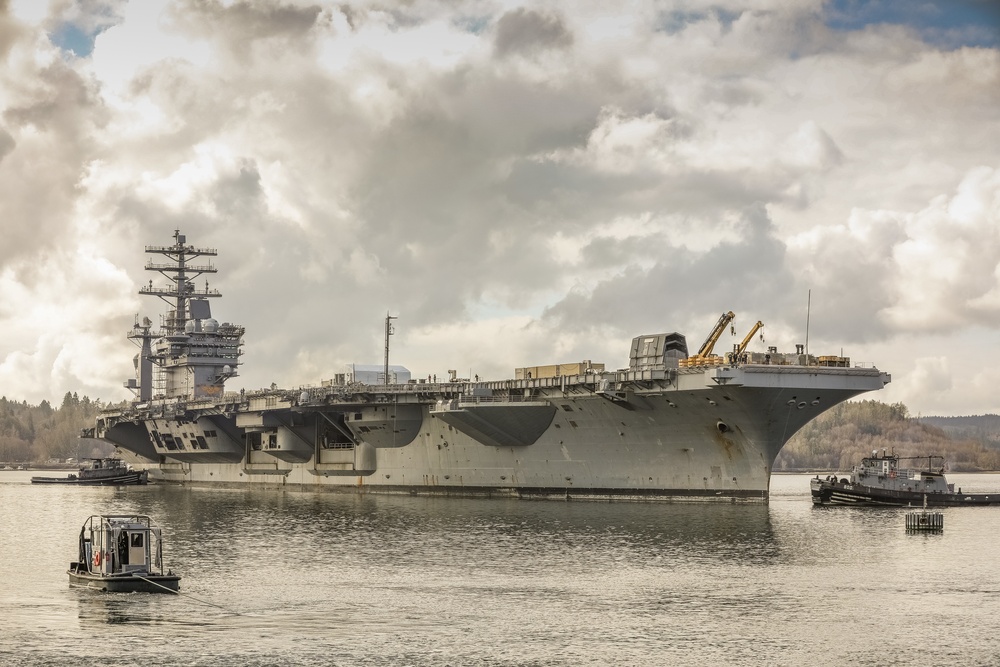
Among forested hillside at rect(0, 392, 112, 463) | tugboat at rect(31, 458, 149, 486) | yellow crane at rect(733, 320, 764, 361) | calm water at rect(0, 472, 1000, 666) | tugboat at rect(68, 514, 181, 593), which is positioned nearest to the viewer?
calm water at rect(0, 472, 1000, 666)

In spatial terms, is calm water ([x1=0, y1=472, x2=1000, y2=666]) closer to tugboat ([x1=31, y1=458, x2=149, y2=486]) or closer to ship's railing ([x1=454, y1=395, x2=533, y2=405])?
ship's railing ([x1=454, y1=395, x2=533, y2=405])

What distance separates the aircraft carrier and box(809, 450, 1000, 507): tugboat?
9.27 meters

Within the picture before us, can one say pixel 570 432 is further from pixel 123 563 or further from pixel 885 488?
pixel 123 563

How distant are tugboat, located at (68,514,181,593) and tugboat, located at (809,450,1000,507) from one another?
Result: 34487 mm

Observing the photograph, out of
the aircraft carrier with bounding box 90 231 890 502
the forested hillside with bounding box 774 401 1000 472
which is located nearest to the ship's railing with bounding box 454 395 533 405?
the aircraft carrier with bounding box 90 231 890 502

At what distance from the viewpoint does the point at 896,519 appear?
4591cm

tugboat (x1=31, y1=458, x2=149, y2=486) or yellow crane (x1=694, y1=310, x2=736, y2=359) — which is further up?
yellow crane (x1=694, y1=310, x2=736, y2=359)

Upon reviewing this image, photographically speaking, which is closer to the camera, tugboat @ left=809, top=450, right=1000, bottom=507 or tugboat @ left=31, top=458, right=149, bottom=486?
tugboat @ left=809, top=450, right=1000, bottom=507

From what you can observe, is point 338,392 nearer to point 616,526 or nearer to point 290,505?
point 290,505

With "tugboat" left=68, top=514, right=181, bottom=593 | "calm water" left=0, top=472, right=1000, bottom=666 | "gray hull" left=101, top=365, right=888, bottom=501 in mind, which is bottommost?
"calm water" left=0, top=472, right=1000, bottom=666

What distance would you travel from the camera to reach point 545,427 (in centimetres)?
4844

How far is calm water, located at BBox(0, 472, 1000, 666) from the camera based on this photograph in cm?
2056

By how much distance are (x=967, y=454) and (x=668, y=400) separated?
168 m

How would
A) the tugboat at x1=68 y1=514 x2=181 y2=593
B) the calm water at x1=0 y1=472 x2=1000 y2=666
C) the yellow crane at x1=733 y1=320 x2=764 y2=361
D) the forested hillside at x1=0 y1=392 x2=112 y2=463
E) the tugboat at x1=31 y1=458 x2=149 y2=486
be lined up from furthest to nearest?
the forested hillside at x1=0 y1=392 x2=112 y2=463, the tugboat at x1=31 y1=458 x2=149 y2=486, the yellow crane at x1=733 y1=320 x2=764 y2=361, the tugboat at x1=68 y1=514 x2=181 y2=593, the calm water at x1=0 y1=472 x2=1000 y2=666
